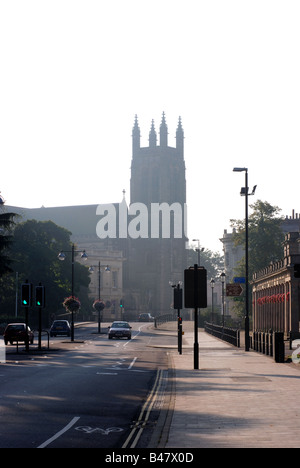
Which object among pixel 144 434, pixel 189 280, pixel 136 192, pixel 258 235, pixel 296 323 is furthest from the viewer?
pixel 136 192

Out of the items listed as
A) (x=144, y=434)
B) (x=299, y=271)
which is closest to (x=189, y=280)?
(x=299, y=271)

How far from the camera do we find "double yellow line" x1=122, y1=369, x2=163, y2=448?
12.3 m

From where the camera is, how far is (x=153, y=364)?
33.1 meters

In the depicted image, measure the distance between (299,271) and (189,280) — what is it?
10.1 meters

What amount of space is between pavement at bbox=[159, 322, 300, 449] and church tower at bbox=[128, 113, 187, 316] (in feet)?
431

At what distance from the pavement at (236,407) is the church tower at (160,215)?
131407mm

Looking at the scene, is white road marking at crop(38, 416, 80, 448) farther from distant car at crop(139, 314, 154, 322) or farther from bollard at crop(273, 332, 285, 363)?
distant car at crop(139, 314, 154, 322)

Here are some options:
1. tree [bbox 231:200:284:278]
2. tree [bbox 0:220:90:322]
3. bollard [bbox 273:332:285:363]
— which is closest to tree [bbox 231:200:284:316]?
tree [bbox 231:200:284:278]

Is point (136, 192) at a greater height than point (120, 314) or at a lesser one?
greater

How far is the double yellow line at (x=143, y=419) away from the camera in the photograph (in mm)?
12255

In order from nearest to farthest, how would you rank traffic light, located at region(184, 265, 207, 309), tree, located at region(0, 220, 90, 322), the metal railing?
traffic light, located at region(184, 265, 207, 309)
the metal railing
tree, located at region(0, 220, 90, 322)

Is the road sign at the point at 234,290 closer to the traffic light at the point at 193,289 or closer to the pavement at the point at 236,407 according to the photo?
the pavement at the point at 236,407

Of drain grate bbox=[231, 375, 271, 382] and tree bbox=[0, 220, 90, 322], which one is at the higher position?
tree bbox=[0, 220, 90, 322]

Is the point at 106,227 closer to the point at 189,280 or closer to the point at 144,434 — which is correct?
the point at 189,280
